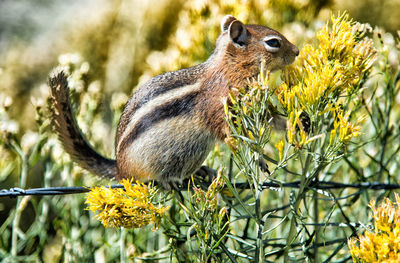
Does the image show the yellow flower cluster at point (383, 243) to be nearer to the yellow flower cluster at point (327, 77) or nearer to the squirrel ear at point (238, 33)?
the yellow flower cluster at point (327, 77)

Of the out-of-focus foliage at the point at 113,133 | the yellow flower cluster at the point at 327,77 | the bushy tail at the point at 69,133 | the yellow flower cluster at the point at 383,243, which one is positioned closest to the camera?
the yellow flower cluster at the point at 383,243

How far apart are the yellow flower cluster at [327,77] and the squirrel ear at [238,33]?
40 centimetres

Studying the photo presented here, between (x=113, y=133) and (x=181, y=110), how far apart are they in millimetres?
760

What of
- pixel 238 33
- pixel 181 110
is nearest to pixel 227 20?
pixel 238 33

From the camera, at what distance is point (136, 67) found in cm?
293

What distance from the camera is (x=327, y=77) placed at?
0.81 metres

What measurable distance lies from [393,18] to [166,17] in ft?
4.77

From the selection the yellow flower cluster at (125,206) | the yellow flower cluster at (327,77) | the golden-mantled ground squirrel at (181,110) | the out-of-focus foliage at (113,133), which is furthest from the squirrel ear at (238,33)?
the yellow flower cluster at (125,206)

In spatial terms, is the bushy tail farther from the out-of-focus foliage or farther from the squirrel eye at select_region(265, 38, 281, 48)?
the squirrel eye at select_region(265, 38, 281, 48)

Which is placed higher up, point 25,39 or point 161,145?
point 25,39

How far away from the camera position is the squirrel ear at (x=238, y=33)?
129 centimetres

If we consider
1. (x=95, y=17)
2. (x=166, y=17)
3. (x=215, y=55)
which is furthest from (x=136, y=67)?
(x=215, y=55)

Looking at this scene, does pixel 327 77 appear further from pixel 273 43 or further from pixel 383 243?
pixel 273 43

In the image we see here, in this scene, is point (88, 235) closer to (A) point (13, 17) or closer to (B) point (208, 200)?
(B) point (208, 200)
